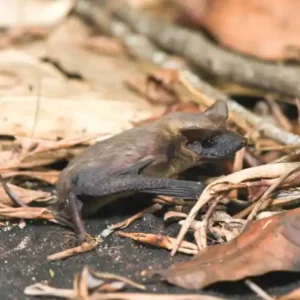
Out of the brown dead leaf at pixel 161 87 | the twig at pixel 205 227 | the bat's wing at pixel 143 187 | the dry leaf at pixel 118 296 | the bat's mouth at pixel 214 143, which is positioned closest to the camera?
the dry leaf at pixel 118 296

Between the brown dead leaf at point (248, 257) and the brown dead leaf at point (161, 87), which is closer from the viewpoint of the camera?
the brown dead leaf at point (248, 257)

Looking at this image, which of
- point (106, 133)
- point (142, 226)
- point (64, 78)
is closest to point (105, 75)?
point (64, 78)

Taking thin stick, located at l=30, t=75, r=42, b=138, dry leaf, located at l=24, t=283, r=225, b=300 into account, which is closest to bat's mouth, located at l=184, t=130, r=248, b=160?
dry leaf, located at l=24, t=283, r=225, b=300

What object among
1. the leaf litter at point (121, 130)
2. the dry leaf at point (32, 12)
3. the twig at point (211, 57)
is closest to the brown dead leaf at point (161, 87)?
the leaf litter at point (121, 130)

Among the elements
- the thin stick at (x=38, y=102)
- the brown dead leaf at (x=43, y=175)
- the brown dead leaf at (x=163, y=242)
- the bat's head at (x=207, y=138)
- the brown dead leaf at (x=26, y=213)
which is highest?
the bat's head at (x=207, y=138)

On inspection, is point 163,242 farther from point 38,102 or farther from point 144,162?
Answer: point 38,102

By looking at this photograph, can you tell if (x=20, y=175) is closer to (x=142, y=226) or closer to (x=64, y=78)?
(x=142, y=226)

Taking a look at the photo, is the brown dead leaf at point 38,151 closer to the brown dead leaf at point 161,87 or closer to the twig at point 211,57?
the brown dead leaf at point 161,87
